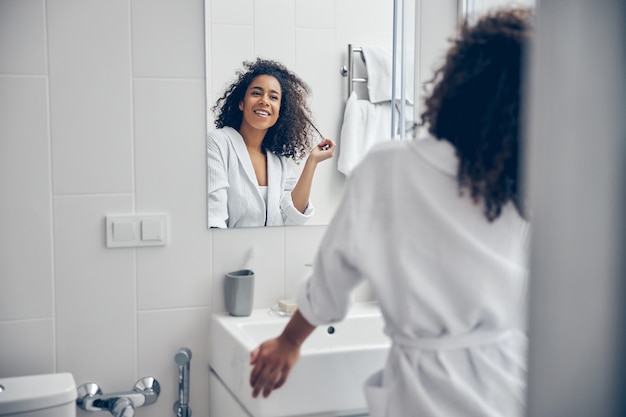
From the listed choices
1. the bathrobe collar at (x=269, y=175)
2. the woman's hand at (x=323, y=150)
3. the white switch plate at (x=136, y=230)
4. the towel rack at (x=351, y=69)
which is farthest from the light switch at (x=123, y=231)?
the towel rack at (x=351, y=69)

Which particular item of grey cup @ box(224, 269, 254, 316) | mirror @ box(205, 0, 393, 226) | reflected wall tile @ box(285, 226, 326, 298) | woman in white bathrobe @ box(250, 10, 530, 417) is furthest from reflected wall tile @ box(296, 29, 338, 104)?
woman in white bathrobe @ box(250, 10, 530, 417)

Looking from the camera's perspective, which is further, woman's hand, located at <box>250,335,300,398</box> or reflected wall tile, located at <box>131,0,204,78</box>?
reflected wall tile, located at <box>131,0,204,78</box>

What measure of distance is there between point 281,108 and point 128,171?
0.29 metres

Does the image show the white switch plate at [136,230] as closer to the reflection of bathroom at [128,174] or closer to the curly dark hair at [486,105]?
the reflection of bathroom at [128,174]

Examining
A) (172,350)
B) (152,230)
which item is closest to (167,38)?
(152,230)

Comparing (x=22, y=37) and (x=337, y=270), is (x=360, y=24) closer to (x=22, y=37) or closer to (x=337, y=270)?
(x=22, y=37)

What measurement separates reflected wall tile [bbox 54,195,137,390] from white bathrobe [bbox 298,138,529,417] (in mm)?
616

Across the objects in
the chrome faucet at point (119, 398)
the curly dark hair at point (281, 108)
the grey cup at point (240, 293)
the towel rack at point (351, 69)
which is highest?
the towel rack at point (351, 69)

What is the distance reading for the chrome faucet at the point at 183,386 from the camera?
121 centimetres

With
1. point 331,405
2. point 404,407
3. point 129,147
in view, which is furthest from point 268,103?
point 404,407

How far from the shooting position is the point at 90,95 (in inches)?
45.1

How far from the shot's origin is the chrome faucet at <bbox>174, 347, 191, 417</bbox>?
1.21 meters

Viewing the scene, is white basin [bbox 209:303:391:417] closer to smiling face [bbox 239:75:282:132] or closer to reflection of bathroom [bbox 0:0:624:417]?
reflection of bathroom [bbox 0:0:624:417]

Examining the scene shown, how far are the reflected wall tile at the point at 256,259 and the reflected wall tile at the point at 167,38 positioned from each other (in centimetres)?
30
